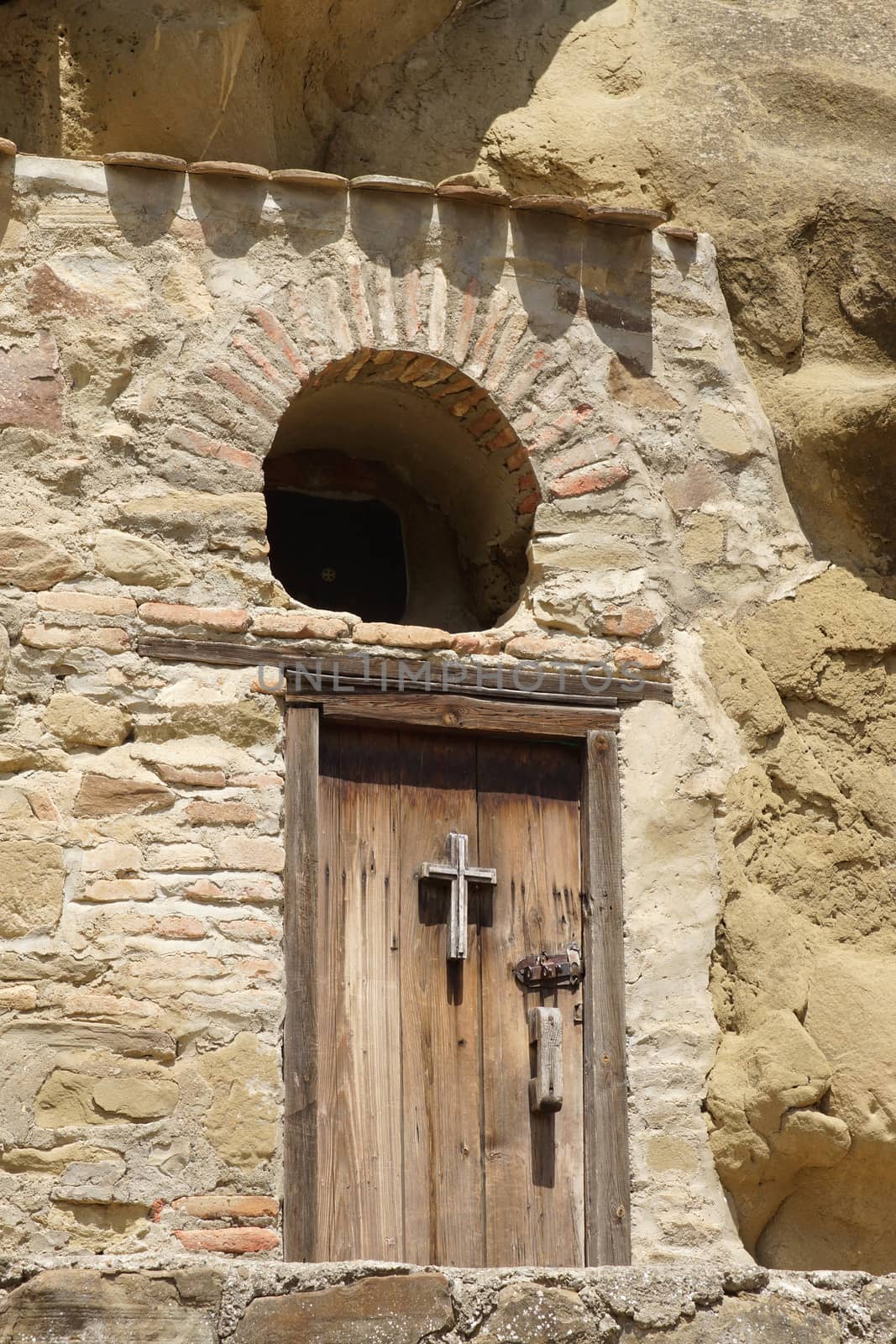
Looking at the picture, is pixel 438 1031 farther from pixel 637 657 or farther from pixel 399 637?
pixel 637 657

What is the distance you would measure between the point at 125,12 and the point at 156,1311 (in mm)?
3966

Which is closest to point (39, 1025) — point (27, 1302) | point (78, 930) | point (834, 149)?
point (78, 930)

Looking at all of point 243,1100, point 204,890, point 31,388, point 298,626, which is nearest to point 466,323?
point 298,626

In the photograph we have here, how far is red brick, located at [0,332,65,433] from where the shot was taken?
5047 millimetres

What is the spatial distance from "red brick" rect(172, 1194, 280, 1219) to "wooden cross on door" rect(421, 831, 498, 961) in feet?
2.76

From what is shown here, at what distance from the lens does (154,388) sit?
516cm

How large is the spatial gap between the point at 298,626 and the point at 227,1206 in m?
1.56

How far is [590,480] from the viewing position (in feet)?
18.0

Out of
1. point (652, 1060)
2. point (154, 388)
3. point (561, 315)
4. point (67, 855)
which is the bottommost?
point (652, 1060)

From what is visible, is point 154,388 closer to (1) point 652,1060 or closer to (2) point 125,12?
(2) point 125,12

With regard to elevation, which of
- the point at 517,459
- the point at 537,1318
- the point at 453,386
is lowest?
the point at 537,1318

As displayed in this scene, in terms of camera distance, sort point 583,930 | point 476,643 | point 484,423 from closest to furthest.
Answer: point 583,930 → point 476,643 → point 484,423

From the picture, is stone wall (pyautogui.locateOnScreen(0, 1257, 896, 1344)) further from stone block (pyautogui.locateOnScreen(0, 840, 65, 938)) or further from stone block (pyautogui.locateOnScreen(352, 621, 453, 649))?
stone block (pyautogui.locateOnScreen(352, 621, 453, 649))

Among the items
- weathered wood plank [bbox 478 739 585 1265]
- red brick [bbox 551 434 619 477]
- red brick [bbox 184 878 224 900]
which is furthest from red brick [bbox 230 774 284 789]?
red brick [bbox 551 434 619 477]
